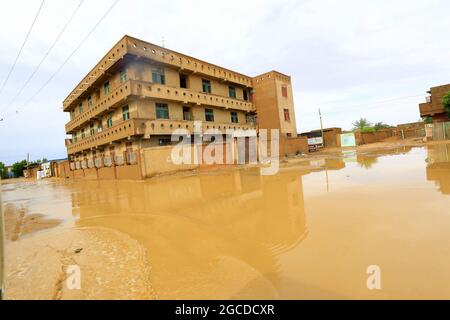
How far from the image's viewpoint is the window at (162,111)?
22.3 metres

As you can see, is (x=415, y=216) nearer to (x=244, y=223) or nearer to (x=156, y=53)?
(x=244, y=223)

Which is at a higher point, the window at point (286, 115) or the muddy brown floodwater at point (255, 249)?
the window at point (286, 115)

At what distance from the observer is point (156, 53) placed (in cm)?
2164

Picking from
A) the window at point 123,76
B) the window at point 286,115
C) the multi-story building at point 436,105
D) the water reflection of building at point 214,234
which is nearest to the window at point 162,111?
the window at point 123,76

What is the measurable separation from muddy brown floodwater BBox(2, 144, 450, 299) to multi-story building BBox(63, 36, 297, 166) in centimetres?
1483

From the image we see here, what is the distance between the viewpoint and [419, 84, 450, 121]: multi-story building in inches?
1212

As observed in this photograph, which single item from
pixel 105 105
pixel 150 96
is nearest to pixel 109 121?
pixel 105 105

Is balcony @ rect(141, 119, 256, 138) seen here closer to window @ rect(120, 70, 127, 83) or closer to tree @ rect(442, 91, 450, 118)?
window @ rect(120, 70, 127, 83)

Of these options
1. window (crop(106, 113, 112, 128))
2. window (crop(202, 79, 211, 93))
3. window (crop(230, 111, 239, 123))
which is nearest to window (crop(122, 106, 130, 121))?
window (crop(106, 113, 112, 128))

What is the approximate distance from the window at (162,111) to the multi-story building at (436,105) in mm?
32273

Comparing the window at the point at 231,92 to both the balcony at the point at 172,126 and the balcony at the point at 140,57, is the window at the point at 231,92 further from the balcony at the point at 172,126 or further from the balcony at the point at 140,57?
the balcony at the point at 172,126

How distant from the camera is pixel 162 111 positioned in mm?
22672

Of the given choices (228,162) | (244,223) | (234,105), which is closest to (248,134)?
(234,105)

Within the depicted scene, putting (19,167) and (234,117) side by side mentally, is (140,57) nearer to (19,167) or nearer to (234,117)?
(234,117)
